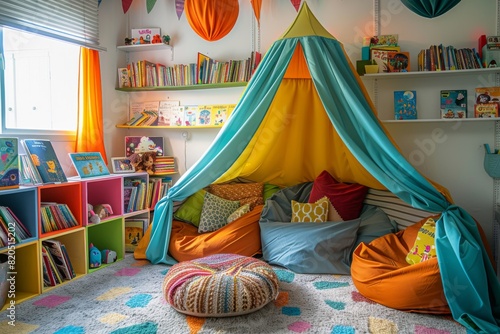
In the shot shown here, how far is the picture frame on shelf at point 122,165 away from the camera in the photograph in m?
4.03

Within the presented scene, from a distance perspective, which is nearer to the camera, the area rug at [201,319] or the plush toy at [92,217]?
the area rug at [201,319]

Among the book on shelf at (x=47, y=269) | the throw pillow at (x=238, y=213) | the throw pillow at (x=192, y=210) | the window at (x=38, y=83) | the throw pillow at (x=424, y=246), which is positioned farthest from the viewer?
the throw pillow at (x=192, y=210)

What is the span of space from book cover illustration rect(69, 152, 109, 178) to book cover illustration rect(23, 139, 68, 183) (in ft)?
1.04

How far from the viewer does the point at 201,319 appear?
248cm

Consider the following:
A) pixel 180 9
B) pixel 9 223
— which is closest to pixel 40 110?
pixel 9 223

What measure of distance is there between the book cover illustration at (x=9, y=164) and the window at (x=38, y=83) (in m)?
0.46

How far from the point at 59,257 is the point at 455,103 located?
137 inches

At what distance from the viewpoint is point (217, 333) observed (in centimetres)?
230

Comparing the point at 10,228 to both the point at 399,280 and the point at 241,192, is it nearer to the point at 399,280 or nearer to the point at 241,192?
the point at 241,192

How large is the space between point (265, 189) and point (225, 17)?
1693mm

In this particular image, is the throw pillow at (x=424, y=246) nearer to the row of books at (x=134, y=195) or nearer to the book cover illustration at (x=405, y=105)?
the book cover illustration at (x=405, y=105)

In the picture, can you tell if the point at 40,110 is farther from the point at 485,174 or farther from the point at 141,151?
the point at 485,174

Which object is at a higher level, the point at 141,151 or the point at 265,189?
the point at 141,151

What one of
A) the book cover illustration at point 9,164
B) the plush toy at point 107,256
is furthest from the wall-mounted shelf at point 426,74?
the book cover illustration at point 9,164
